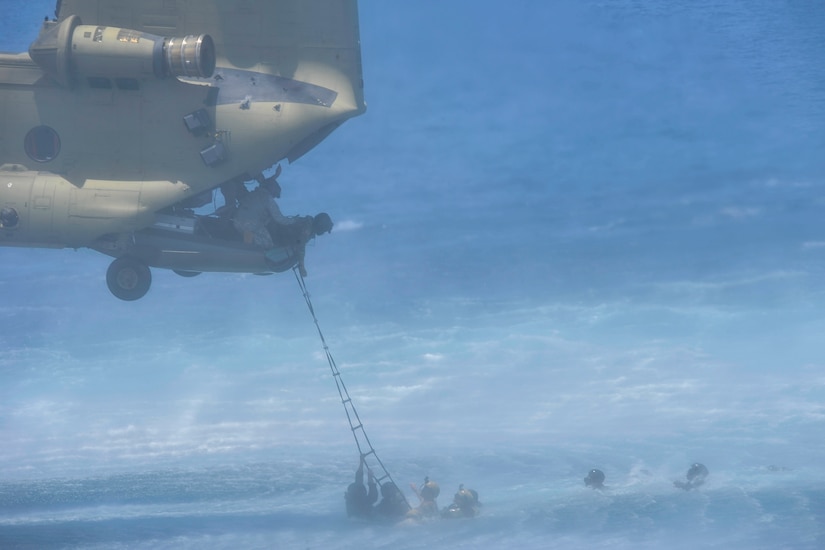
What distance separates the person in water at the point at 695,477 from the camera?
45.9 feet

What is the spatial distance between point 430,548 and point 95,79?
742 centimetres

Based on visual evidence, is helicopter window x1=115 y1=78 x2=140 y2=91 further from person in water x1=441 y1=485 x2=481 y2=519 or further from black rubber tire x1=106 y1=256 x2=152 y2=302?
person in water x1=441 y1=485 x2=481 y2=519

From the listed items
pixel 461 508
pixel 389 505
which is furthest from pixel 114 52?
pixel 461 508

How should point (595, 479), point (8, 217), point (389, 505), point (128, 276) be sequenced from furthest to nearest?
point (595, 479) < point (389, 505) < point (128, 276) < point (8, 217)

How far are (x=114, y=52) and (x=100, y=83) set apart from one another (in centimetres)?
61

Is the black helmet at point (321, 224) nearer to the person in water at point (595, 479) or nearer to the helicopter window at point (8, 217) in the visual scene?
the helicopter window at point (8, 217)

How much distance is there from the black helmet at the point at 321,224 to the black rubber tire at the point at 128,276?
2.14 m

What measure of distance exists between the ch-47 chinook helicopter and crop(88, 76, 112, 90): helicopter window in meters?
0.02

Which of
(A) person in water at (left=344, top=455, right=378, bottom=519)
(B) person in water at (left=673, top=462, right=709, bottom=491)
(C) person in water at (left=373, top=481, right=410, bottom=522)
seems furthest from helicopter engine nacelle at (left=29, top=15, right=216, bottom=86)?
(B) person in water at (left=673, top=462, right=709, bottom=491)

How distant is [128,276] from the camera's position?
9.88 metres

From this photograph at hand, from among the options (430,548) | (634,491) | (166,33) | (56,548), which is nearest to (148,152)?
(166,33)

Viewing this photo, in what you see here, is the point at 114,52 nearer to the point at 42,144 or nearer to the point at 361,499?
the point at 42,144

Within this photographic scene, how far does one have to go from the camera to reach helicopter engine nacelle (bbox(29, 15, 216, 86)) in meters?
9.01

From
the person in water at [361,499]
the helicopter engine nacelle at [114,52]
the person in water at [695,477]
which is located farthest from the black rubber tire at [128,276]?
the person in water at [695,477]
